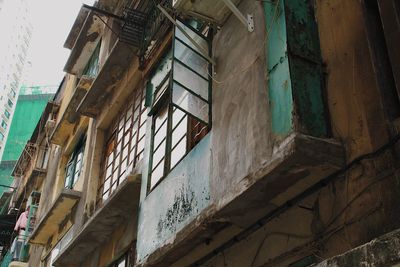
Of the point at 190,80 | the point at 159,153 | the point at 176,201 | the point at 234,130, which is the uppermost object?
the point at 190,80

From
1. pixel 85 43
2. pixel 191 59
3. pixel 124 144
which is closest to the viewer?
pixel 191 59

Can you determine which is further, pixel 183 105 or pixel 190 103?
pixel 183 105

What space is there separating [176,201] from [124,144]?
15.3ft

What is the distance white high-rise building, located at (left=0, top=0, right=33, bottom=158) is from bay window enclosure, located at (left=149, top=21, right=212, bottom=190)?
27424mm

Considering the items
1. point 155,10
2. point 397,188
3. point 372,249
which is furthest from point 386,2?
point 155,10

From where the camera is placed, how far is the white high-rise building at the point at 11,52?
34906 millimetres

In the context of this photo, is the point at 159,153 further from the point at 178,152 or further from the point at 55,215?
the point at 55,215

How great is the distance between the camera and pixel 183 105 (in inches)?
278

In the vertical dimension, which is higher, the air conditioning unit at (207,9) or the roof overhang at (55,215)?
the roof overhang at (55,215)

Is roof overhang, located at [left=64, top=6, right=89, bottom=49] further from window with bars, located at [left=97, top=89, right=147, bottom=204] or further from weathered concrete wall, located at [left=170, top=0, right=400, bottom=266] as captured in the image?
weathered concrete wall, located at [left=170, top=0, right=400, bottom=266]

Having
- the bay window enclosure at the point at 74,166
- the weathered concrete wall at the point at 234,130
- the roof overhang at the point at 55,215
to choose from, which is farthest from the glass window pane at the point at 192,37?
the bay window enclosure at the point at 74,166

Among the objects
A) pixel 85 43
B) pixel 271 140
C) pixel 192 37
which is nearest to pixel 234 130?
pixel 271 140

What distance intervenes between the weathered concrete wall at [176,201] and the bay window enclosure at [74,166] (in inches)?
269

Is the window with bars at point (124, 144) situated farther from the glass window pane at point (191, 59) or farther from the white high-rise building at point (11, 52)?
the white high-rise building at point (11, 52)
